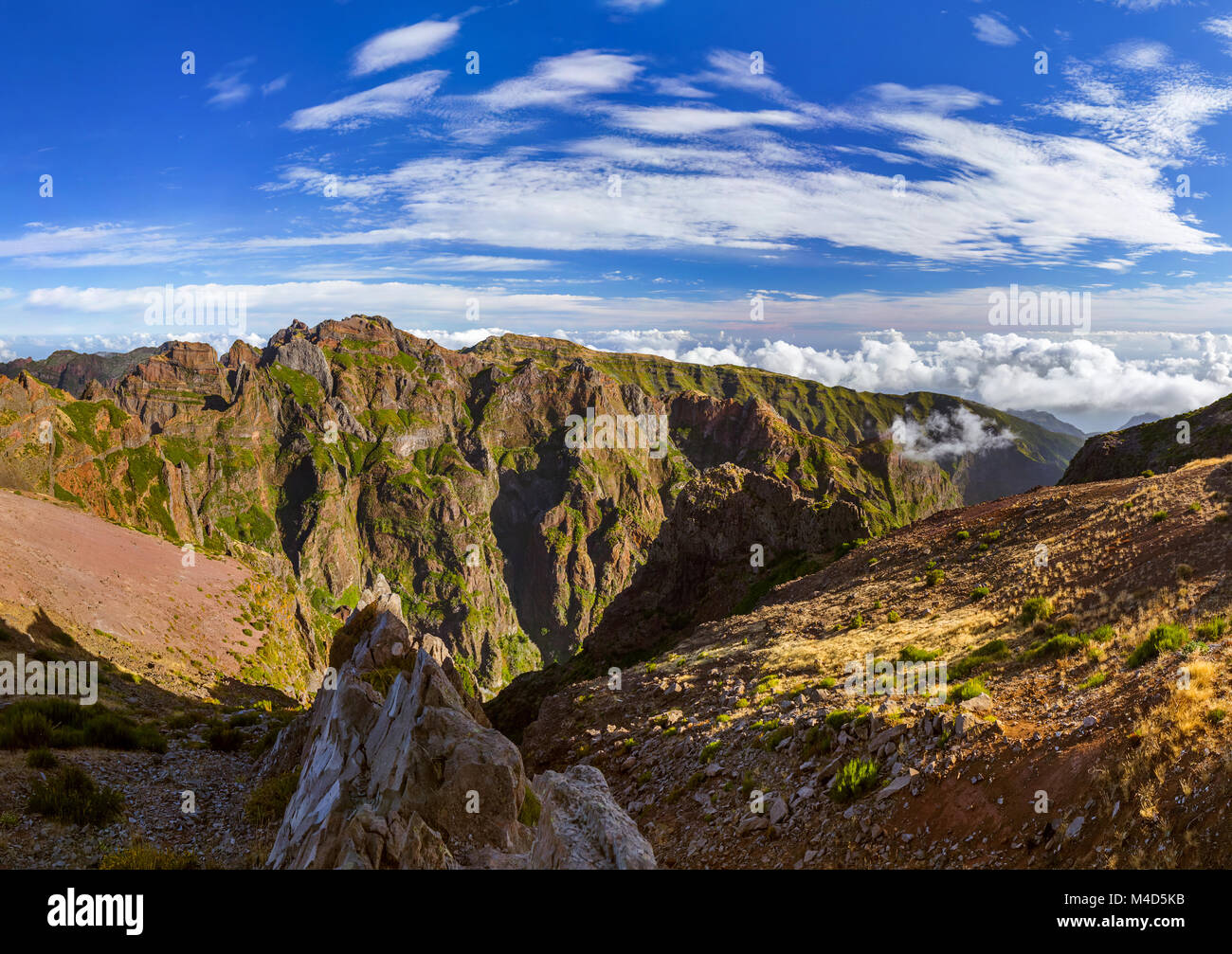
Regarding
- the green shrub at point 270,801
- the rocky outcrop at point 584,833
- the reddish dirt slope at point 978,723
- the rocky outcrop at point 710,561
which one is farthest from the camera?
the rocky outcrop at point 710,561

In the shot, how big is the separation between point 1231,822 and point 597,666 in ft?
153

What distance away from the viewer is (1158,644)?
49.0ft

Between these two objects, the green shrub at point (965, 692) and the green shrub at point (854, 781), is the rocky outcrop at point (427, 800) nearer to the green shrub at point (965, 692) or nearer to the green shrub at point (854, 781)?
the green shrub at point (854, 781)

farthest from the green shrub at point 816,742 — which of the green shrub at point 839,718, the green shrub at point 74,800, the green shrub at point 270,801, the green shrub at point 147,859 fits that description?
the green shrub at point 74,800

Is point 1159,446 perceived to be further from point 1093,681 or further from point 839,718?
point 839,718

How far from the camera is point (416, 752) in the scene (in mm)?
14672

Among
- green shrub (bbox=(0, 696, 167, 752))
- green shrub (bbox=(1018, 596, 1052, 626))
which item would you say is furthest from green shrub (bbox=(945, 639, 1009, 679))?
green shrub (bbox=(0, 696, 167, 752))

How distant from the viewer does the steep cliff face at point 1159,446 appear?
52.6 metres

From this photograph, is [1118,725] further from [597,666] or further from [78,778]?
[597,666]

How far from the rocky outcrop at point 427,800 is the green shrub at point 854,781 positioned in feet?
19.3

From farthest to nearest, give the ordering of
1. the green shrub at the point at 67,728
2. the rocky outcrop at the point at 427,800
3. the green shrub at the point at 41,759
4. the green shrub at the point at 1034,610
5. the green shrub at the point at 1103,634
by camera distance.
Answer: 1. the green shrub at the point at 1034,610
2. the green shrub at the point at 67,728
3. the green shrub at the point at 1103,634
4. the green shrub at the point at 41,759
5. the rocky outcrop at the point at 427,800

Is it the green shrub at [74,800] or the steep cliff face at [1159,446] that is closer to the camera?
the green shrub at [74,800]

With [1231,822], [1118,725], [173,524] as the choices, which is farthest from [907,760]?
[173,524]

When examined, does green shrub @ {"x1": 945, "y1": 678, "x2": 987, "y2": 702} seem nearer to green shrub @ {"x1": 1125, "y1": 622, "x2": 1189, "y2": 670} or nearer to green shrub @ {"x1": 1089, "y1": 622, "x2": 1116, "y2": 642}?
green shrub @ {"x1": 1125, "y1": 622, "x2": 1189, "y2": 670}
